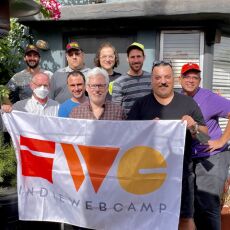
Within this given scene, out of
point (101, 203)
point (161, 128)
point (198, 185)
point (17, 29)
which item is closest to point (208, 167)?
point (198, 185)

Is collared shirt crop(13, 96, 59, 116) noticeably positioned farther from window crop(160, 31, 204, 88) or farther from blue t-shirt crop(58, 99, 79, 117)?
window crop(160, 31, 204, 88)

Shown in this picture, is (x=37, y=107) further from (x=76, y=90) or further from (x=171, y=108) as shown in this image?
(x=171, y=108)

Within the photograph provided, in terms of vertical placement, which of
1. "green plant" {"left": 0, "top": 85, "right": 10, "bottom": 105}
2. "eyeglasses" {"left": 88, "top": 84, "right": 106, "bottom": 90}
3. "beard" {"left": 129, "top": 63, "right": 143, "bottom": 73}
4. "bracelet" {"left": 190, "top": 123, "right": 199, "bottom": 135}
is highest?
"beard" {"left": 129, "top": 63, "right": 143, "bottom": 73}

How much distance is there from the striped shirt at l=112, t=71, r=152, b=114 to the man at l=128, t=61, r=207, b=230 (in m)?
0.92

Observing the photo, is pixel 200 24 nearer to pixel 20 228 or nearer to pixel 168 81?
pixel 168 81

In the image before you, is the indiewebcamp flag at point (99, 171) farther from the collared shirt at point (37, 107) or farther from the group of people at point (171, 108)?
the collared shirt at point (37, 107)

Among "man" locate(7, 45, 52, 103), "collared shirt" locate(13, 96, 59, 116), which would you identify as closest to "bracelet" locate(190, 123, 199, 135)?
"collared shirt" locate(13, 96, 59, 116)

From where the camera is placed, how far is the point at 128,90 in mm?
5098

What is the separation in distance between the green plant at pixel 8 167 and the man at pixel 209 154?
73.0 inches

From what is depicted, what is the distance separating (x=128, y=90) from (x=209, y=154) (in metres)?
1.20

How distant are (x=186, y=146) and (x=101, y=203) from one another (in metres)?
0.94

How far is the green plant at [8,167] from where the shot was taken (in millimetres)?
4398

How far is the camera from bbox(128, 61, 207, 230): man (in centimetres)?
400

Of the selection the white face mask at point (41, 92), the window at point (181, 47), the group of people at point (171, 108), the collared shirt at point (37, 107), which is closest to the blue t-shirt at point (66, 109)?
the group of people at point (171, 108)
